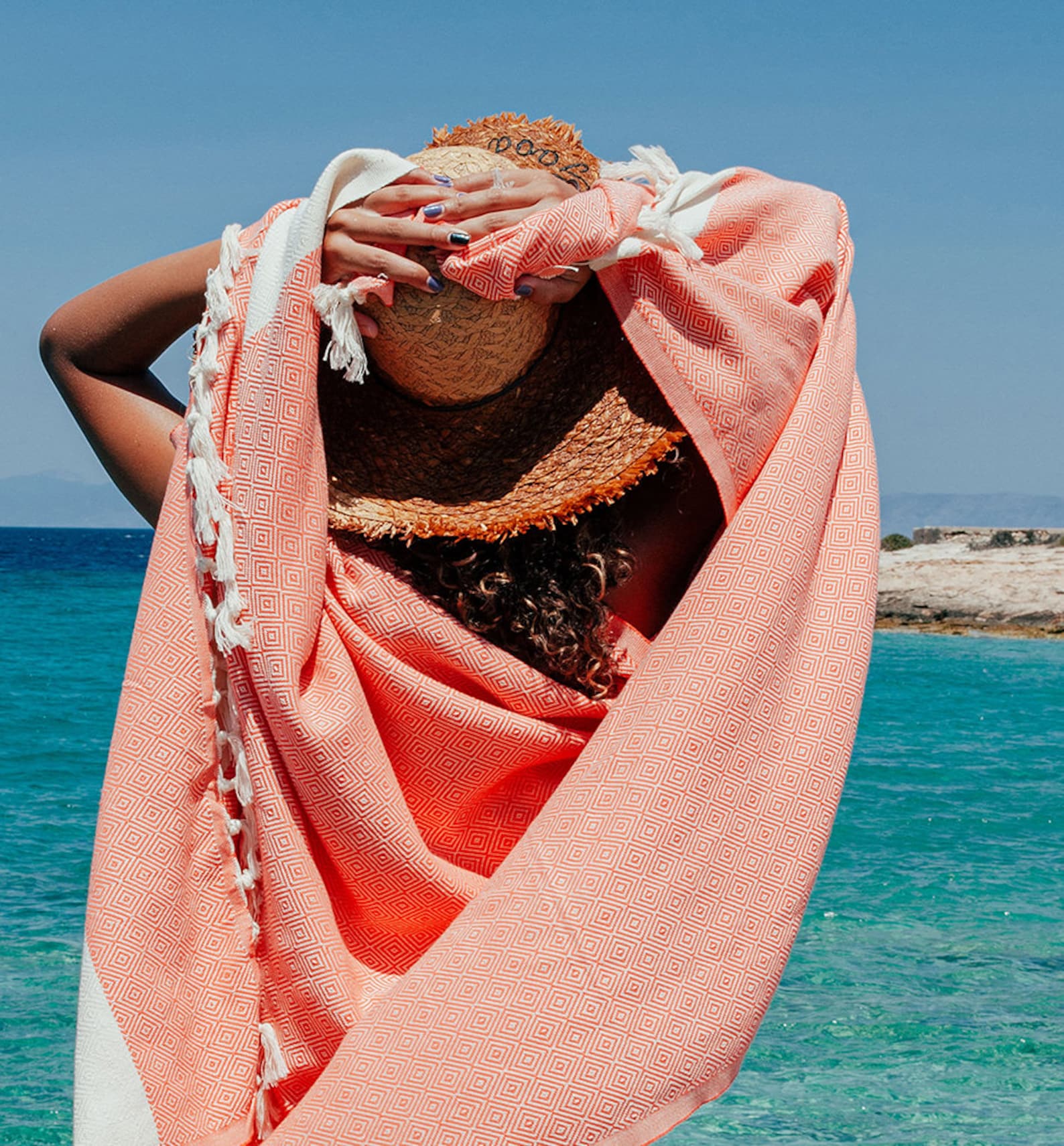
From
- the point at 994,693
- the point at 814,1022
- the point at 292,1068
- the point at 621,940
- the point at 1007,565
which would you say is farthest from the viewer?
the point at 1007,565

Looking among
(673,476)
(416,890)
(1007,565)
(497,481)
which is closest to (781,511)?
(673,476)

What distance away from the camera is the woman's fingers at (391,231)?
1.60m

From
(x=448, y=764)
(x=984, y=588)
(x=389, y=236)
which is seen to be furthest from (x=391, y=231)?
(x=984, y=588)

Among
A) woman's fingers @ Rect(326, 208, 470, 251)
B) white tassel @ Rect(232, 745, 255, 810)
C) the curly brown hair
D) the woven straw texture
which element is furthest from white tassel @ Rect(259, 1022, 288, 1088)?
the woven straw texture

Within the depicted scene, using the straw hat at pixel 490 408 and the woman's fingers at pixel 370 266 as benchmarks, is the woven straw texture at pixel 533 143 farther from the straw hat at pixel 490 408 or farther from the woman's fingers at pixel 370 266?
the woman's fingers at pixel 370 266

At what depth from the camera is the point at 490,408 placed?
180 centimetres

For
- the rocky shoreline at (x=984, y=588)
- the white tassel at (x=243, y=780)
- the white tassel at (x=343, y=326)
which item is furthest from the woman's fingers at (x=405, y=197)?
the rocky shoreline at (x=984, y=588)

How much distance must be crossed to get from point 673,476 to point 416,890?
644 mm

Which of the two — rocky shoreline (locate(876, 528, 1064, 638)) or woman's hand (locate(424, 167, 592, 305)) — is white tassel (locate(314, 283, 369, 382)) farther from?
rocky shoreline (locate(876, 528, 1064, 638))

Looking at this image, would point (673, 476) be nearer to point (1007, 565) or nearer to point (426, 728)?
point (426, 728)

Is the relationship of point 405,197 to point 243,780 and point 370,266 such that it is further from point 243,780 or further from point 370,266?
point 243,780

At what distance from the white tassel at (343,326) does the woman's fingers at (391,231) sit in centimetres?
7

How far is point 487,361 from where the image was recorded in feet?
5.61

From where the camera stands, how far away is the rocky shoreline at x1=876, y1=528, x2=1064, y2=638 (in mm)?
22844
